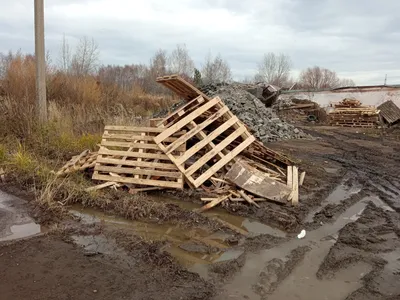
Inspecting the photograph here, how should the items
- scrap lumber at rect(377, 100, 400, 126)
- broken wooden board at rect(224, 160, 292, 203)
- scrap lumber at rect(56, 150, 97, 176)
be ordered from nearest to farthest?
broken wooden board at rect(224, 160, 292, 203) → scrap lumber at rect(56, 150, 97, 176) → scrap lumber at rect(377, 100, 400, 126)

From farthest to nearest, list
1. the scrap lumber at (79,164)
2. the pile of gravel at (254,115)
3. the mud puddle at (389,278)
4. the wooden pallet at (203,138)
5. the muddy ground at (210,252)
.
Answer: the pile of gravel at (254,115), the scrap lumber at (79,164), the wooden pallet at (203,138), the mud puddle at (389,278), the muddy ground at (210,252)

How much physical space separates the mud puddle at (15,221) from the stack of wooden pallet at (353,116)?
18.5 meters

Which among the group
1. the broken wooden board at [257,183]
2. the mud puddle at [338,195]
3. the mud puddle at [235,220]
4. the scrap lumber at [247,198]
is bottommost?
the mud puddle at [235,220]

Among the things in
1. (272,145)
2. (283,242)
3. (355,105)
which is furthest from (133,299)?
(355,105)

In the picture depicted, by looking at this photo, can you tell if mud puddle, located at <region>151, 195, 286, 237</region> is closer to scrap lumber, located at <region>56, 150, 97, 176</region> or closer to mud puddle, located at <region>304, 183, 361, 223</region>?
mud puddle, located at <region>304, 183, 361, 223</region>

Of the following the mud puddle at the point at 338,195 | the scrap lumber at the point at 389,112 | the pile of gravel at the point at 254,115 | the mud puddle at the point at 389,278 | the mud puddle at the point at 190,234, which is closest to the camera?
the mud puddle at the point at 389,278

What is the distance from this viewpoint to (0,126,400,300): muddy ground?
3.10m

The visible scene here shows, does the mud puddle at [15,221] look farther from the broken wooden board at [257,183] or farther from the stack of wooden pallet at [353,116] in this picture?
the stack of wooden pallet at [353,116]

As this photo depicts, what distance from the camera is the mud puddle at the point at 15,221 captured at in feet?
13.8

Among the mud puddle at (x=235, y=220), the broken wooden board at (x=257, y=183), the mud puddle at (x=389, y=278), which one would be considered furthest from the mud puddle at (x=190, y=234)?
the mud puddle at (x=389, y=278)

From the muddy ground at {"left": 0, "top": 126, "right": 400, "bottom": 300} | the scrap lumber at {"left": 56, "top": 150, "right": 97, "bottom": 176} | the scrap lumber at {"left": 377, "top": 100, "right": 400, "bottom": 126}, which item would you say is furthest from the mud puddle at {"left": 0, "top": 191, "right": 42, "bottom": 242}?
the scrap lumber at {"left": 377, "top": 100, "right": 400, "bottom": 126}

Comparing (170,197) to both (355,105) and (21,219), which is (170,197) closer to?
(21,219)

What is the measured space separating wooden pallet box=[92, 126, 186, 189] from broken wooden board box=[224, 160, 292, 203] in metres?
0.93

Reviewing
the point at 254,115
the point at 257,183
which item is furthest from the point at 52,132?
the point at 254,115
